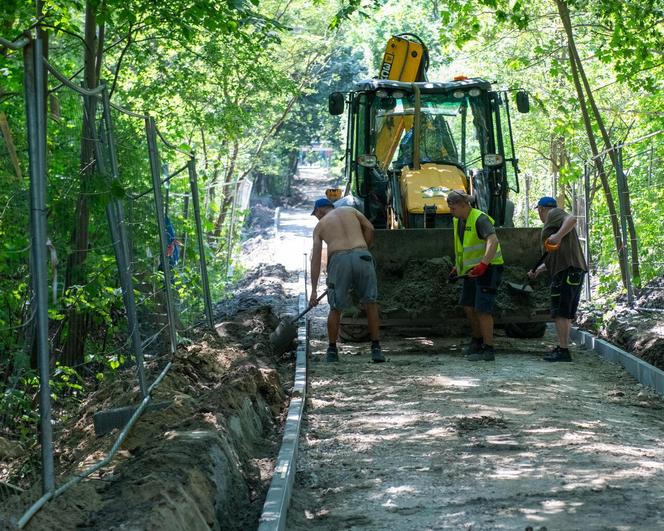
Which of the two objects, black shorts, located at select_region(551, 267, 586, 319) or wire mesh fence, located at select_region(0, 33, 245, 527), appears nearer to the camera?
wire mesh fence, located at select_region(0, 33, 245, 527)

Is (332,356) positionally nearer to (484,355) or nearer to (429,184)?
(484,355)

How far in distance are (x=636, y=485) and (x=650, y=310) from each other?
8.15 metres

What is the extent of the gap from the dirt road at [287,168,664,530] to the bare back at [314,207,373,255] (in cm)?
139

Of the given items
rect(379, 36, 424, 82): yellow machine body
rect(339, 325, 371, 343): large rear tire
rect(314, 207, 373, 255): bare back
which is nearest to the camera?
rect(314, 207, 373, 255): bare back

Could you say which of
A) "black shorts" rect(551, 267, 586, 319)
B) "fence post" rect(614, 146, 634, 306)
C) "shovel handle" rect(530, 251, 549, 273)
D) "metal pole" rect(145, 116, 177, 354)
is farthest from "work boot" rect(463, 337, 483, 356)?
"metal pole" rect(145, 116, 177, 354)

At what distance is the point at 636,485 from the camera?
243 inches

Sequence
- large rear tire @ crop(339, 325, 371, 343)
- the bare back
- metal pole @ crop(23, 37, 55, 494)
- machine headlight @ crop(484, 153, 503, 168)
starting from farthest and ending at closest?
machine headlight @ crop(484, 153, 503, 168) < large rear tire @ crop(339, 325, 371, 343) < the bare back < metal pole @ crop(23, 37, 55, 494)

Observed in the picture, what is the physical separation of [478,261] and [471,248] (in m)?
0.17

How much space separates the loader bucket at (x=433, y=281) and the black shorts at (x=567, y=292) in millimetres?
1141

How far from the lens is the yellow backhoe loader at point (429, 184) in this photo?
42.4 ft

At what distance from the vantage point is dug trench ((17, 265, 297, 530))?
494 centimetres

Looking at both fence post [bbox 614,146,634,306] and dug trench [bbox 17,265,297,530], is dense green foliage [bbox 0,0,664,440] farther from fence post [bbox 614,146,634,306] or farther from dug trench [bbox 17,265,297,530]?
dug trench [bbox 17,265,297,530]

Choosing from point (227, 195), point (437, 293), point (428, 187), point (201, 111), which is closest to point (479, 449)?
point (437, 293)

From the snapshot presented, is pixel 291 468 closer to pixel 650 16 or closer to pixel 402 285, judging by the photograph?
pixel 402 285
